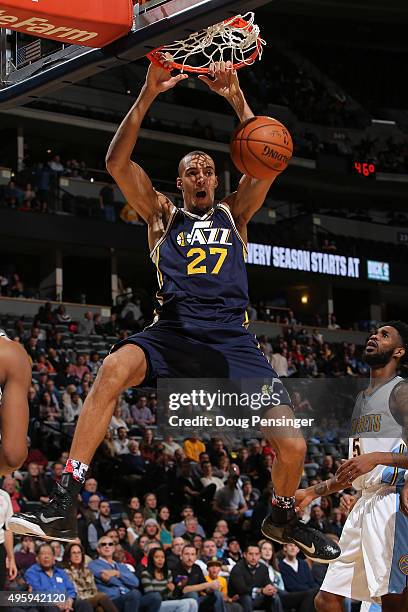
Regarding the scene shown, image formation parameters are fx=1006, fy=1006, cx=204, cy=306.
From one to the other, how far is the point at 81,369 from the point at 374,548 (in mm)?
10158

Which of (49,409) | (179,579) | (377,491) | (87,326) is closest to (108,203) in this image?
(87,326)

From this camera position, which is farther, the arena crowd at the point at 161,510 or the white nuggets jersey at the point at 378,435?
the arena crowd at the point at 161,510

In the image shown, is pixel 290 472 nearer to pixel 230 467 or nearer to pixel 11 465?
pixel 11 465

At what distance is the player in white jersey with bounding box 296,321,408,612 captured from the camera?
6.52 meters

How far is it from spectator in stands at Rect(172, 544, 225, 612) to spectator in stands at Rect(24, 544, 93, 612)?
1255 millimetres

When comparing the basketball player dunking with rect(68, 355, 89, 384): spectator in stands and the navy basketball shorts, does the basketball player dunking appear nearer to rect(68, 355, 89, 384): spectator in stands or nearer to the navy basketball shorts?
the navy basketball shorts

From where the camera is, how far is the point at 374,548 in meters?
6.66

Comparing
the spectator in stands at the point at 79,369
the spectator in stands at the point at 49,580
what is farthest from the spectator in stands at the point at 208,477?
the spectator in stands at the point at 79,369

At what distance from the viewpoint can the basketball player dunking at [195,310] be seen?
5.49 m

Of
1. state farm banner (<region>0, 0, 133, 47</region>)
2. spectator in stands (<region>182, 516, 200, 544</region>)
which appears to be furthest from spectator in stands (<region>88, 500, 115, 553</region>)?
state farm banner (<region>0, 0, 133, 47</region>)

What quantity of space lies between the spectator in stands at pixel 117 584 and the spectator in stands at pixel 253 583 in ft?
3.52

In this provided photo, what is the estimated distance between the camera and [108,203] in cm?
2353

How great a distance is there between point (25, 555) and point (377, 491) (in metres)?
4.97

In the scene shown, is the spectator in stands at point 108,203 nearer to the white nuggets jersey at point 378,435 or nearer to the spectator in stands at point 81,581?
the spectator in stands at point 81,581
